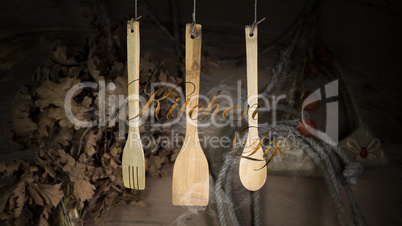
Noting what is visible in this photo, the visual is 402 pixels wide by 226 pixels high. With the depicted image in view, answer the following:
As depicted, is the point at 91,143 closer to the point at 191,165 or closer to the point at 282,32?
the point at 191,165

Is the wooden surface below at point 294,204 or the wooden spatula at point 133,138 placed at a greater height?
the wooden spatula at point 133,138

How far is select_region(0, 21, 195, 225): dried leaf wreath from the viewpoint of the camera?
2.93 ft

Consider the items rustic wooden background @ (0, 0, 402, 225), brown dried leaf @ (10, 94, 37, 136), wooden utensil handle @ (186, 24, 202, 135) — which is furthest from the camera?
rustic wooden background @ (0, 0, 402, 225)

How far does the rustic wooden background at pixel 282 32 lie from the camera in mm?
998

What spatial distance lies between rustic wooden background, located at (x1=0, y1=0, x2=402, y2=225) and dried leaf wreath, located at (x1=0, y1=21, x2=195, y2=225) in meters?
0.11

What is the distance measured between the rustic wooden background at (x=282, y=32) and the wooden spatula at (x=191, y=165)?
0.21 metres

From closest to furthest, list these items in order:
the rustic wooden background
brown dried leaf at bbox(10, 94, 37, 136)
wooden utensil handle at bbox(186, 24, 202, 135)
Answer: wooden utensil handle at bbox(186, 24, 202, 135)
brown dried leaf at bbox(10, 94, 37, 136)
the rustic wooden background

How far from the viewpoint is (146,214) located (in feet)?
3.44

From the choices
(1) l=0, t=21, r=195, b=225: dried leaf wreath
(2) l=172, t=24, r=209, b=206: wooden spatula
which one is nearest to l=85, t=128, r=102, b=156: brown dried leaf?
(1) l=0, t=21, r=195, b=225: dried leaf wreath

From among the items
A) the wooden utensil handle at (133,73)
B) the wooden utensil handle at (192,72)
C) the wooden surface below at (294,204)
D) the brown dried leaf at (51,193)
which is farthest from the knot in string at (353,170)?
the brown dried leaf at (51,193)

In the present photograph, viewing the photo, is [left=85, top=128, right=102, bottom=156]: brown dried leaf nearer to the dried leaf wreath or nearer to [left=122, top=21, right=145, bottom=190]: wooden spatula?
the dried leaf wreath

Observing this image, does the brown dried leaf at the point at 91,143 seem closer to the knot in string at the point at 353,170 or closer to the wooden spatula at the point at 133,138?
the wooden spatula at the point at 133,138

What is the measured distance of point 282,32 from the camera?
1.01 metres

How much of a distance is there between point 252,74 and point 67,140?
1.56 ft
